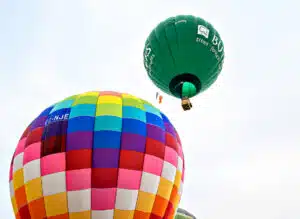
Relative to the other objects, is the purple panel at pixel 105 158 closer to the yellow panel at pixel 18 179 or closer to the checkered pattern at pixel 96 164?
the checkered pattern at pixel 96 164

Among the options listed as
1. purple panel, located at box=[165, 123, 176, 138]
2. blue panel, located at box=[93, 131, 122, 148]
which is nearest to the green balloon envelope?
purple panel, located at box=[165, 123, 176, 138]

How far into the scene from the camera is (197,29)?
54.6 feet

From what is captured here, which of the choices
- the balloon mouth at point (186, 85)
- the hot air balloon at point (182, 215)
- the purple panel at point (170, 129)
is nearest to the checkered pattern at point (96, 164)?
the purple panel at point (170, 129)

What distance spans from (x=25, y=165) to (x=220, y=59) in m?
8.13

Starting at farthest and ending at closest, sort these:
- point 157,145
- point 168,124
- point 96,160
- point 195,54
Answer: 1. point 195,54
2. point 168,124
3. point 157,145
4. point 96,160

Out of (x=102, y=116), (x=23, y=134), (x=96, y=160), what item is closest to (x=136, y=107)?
(x=102, y=116)

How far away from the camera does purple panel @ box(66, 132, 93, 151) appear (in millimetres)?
11695

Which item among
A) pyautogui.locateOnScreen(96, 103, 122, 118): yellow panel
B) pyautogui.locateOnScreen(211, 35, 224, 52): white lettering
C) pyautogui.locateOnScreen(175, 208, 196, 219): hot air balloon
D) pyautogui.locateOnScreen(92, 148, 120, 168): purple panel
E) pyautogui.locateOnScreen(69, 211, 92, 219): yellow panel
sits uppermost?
pyautogui.locateOnScreen(211, 35, 224, 52): white lettering

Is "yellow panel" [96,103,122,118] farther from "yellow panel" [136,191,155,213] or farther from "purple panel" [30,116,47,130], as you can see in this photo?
"yellow panel" [136,191,155,213]

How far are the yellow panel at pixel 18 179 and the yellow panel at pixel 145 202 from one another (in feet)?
9.49

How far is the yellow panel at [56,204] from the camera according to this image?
11.3 metres

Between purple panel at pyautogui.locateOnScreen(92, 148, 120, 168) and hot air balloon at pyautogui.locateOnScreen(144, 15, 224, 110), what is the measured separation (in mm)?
5306

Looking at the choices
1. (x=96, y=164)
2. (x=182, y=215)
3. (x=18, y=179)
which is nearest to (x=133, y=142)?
(x=96, y=164)

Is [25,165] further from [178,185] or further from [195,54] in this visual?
[195,54]
